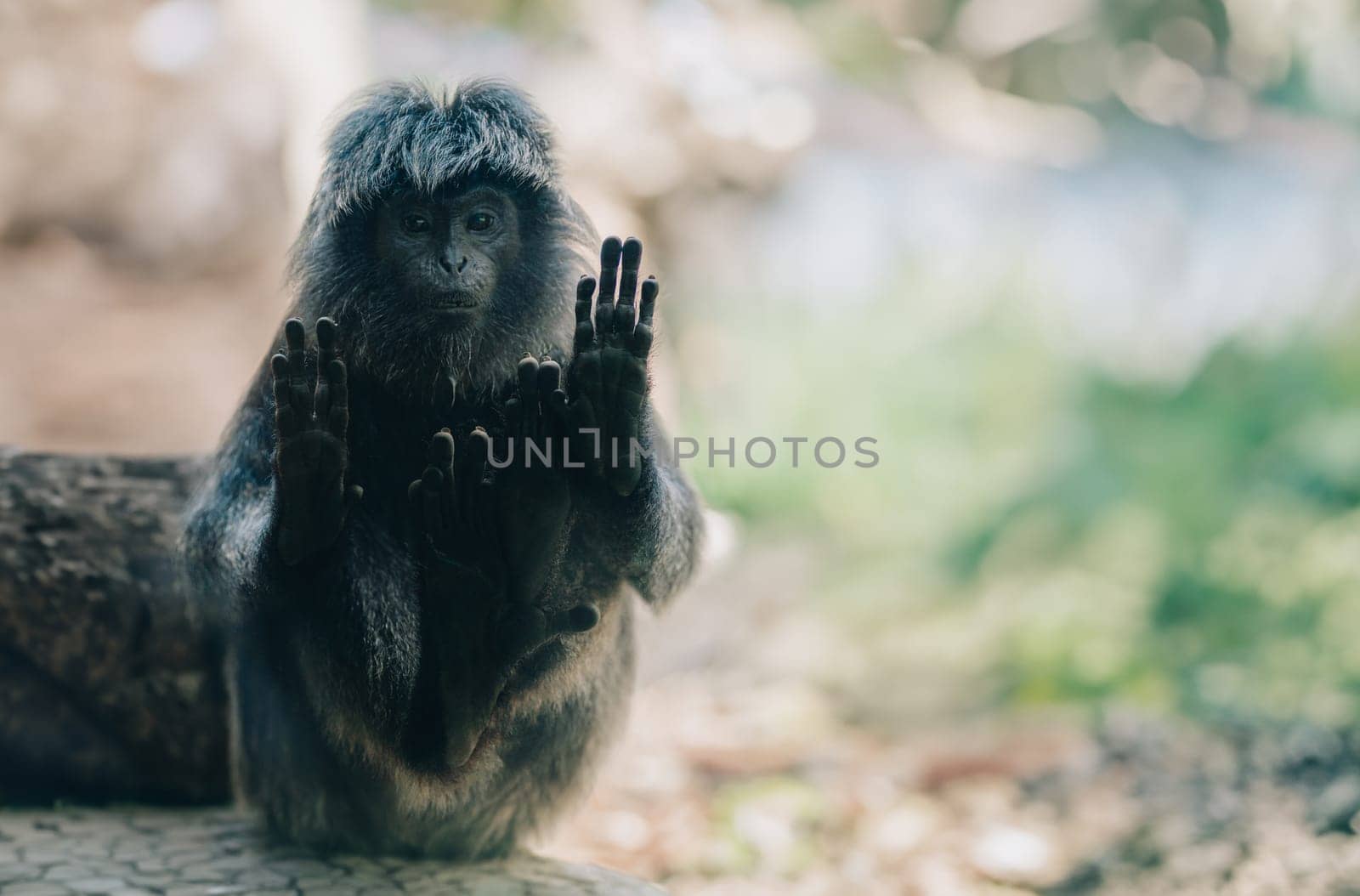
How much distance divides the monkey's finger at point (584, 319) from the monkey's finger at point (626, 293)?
51mm

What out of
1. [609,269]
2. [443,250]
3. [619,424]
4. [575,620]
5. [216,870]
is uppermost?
[443,250]

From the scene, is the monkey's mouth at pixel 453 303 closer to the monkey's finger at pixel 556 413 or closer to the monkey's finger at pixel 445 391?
the monkey's finger at pixel 445 391

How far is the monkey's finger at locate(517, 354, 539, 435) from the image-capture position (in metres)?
2.47

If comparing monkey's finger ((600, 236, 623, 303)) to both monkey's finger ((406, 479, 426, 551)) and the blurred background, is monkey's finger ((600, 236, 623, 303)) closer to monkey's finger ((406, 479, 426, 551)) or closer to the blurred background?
monkey's finger ((406, 479, 426, 551))

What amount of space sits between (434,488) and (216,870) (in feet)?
4.52

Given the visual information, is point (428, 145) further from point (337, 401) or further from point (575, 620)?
point (575, 620)

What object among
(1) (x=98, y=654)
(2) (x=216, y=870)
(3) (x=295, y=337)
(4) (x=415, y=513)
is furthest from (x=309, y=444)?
(1) (x=98, y=654)

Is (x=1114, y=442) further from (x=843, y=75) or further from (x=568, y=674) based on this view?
(x=568, y=674)

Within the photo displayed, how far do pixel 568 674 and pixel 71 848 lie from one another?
1.55 meters

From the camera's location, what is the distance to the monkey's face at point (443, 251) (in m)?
2.68

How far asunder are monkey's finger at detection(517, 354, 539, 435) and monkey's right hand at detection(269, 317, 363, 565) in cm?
37

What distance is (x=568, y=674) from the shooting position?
9.34ft

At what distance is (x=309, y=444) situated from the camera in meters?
2.42

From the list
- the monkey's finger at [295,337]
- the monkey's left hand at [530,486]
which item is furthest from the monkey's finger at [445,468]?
the monkey's finger at [295,337]
